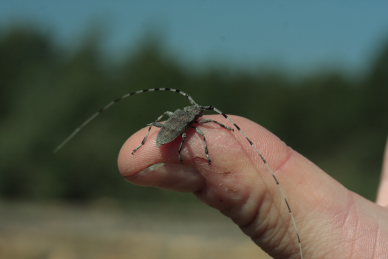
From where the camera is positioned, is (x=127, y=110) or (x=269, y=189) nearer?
(x=269, y=189)

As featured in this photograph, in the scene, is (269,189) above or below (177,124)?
below

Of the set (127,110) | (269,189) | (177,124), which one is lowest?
(127,110)

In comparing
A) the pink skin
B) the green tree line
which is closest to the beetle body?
the pink skin

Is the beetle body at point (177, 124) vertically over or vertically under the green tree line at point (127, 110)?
over

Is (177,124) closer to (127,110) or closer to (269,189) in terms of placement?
(269,189)

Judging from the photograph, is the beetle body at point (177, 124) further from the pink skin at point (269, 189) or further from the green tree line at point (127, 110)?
the green tree line at point (127, 110)

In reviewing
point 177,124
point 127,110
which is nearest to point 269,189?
point 177,124

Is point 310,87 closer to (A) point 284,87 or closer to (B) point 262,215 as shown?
(A) point 284,87

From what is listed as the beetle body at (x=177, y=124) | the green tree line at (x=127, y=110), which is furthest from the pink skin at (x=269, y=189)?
the green tree line at (x=127, y=110)
